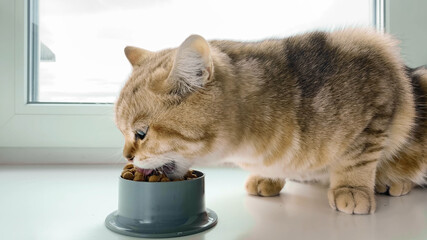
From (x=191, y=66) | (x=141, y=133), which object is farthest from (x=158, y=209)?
(x=191, y=66)

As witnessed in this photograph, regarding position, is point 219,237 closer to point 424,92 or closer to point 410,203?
point 410,203

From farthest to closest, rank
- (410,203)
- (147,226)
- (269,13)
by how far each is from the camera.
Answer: (269,13) → (410,203) → (147,226)

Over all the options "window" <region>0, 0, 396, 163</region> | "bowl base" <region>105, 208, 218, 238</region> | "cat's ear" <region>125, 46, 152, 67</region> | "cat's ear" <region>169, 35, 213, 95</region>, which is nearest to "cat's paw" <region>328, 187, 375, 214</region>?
"bowl base" <region>105, 208, 218, 238</region>

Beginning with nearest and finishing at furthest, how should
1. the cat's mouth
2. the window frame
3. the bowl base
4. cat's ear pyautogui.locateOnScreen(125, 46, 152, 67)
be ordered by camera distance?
the bowl base
the cat's mouth
cat's ear pyautogui.locateOnScreen(125, 46, 152, 67)
the window frame

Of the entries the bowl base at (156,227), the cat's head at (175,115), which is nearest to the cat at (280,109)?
the cat's head at (175,115)

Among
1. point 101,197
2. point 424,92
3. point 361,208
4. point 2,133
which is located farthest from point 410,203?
point 2,133

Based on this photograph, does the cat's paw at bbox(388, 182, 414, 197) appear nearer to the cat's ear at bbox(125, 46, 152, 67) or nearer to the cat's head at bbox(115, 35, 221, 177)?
the cat's head at bbox(115, 35, 221, 177)

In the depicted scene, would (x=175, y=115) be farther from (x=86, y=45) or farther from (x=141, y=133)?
(x=86, y=45)
